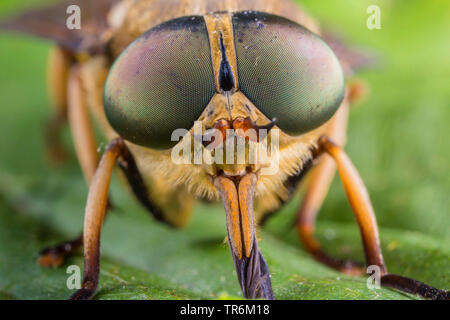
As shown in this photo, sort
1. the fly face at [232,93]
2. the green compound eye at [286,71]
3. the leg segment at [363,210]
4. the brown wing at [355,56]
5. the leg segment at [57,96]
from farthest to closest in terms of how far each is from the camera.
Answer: the leg segment at [57,96] → the brown wing at [355,56] → the leg segment at [363,210] → the green compound eye at [286,71] → the fly face at [232,93]

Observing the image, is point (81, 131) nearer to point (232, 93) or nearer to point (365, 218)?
point (232, 93)

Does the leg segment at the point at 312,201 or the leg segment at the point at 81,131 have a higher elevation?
the leg segment at the point at 81,131

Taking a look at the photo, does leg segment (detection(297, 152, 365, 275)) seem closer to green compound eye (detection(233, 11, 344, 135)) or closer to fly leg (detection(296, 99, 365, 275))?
fly leg (detection(296, 99, 365, 275))

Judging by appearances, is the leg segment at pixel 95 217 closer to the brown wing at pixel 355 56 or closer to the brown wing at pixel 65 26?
the brown wing at pixel 65 26

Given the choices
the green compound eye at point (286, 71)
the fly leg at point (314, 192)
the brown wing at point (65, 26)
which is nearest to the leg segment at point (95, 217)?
the green compound eye at point (286, 71)

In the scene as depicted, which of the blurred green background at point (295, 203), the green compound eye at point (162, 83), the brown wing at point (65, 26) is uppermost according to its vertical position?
the brown wing at point (65, 26)

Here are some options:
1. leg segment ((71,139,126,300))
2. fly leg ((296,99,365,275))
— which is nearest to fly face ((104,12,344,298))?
leg segment ((71,139,126,300))

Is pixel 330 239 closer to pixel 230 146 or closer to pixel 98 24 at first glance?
pixel 230 146

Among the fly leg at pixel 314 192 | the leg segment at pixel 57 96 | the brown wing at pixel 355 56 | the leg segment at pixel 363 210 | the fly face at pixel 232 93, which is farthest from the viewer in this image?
the leg segment at pixel 57 96
